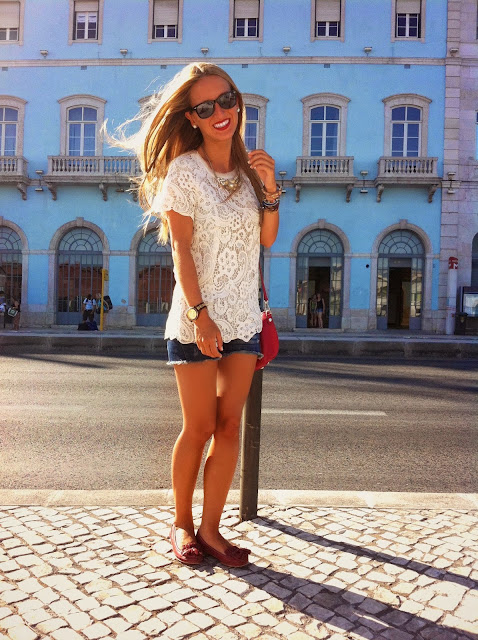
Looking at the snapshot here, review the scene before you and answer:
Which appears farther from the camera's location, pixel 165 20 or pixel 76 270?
pixel 76 270

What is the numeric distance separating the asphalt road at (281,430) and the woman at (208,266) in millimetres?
1308

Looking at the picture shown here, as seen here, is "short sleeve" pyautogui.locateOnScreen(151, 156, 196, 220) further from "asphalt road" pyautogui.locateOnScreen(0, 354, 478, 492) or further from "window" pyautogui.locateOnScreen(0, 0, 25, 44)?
"window" pyautogui.locateOnScreen(0, 0, 25, 44)

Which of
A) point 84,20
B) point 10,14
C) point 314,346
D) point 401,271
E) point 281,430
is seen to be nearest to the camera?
point 281,430

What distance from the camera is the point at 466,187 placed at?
821 inches

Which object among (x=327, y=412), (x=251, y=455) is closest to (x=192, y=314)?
(x=251, y=455)

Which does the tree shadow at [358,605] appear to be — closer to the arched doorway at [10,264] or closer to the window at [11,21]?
the arched doorway at [10,264]

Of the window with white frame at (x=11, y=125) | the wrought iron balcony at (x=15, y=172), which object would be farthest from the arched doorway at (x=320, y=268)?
the window with white frame at (x=11, y=125)

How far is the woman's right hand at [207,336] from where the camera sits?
2137mm

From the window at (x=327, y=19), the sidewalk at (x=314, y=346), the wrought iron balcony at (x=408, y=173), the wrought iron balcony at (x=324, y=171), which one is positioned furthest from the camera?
the window at (x=327, y=19)

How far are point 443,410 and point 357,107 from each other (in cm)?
1732

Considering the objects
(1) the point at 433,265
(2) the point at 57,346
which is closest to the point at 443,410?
(2) the point at 57,346

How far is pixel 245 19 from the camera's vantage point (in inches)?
841

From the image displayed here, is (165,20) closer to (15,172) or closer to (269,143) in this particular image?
(269,143)

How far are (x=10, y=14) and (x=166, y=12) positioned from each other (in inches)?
242
